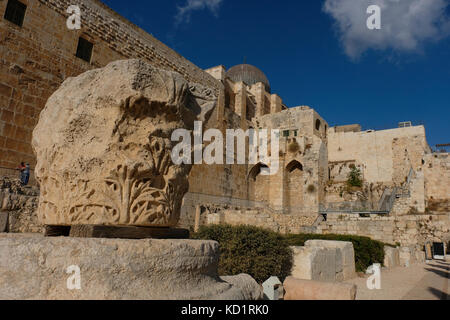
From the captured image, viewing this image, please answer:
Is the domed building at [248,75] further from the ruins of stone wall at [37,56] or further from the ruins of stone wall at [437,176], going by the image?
the ruins of stone wall at [37,56]

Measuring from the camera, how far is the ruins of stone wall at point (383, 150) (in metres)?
21.7

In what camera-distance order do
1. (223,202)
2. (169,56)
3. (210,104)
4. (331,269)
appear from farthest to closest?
1. (223,202)
2. (169,56)
3. (331,269)
4. (210,104)

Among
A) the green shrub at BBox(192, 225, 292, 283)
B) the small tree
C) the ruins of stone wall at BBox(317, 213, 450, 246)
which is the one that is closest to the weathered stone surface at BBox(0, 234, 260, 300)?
the green shrub at BBox(192, 225, 292, 283)

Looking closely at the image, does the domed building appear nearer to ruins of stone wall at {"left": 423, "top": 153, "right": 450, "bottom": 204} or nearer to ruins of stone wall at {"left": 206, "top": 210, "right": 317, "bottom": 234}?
ruins of stone wall at {"left": 423, "top": 153, "right": 450, "bottom": 204}

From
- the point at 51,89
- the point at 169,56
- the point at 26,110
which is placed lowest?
the point at 26,110

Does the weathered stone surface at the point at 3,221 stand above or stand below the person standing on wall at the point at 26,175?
below

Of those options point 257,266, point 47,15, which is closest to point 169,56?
point 47,15

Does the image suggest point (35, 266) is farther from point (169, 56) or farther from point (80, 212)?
point (169, 56)

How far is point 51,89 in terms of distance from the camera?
9.04 meters

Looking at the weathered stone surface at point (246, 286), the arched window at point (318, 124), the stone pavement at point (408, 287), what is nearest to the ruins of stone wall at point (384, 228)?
the stone pavement at point (408, 287)

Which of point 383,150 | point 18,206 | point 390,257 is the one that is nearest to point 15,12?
point 18,206

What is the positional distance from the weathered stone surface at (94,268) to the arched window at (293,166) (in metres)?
19.9
